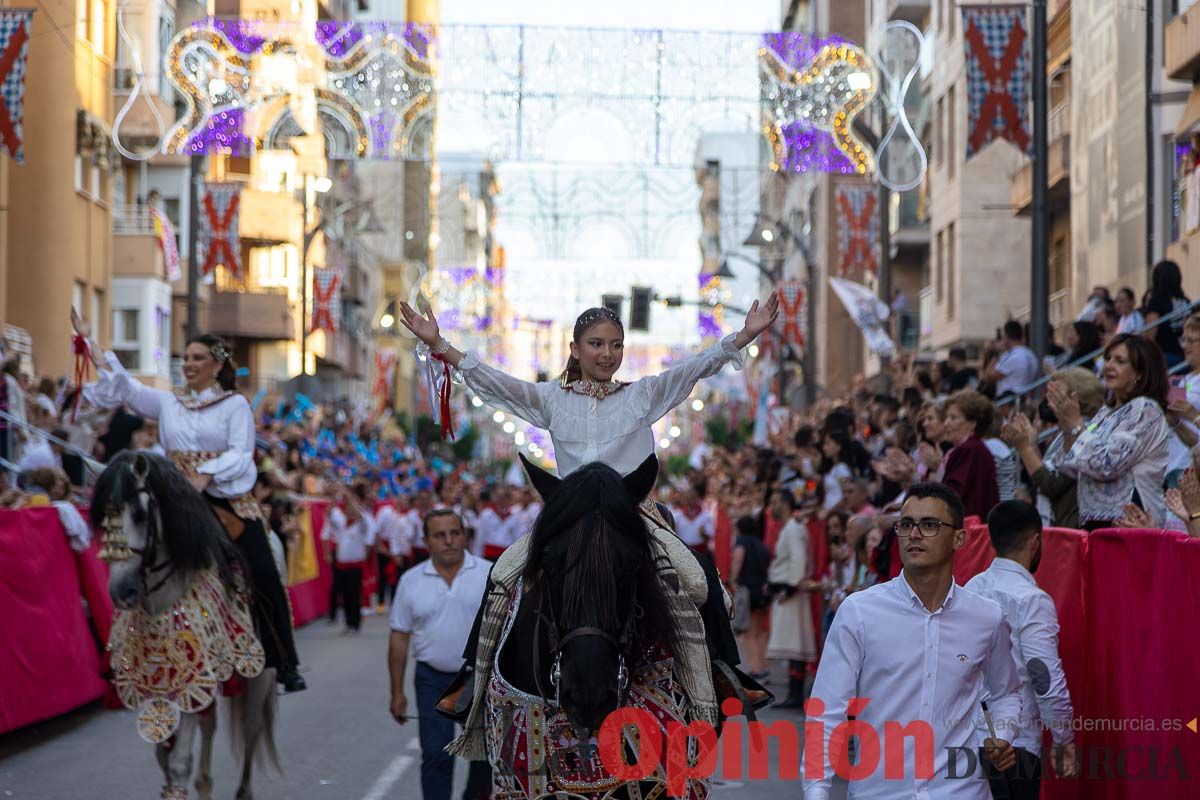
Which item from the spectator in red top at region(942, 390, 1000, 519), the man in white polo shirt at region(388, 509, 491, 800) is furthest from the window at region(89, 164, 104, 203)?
the spectator in red top at region(942, 390, 1000, 519)

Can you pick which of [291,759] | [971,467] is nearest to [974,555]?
[971,467]

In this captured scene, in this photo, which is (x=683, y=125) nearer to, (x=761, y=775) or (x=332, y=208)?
(x=761, y=775)

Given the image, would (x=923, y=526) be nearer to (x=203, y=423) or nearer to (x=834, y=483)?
(x=203, y=423)

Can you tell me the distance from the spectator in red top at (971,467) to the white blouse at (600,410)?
14.1ft

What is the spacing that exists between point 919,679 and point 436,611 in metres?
4.71

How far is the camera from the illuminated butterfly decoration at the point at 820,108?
23016mm

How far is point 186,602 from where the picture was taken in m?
10.0

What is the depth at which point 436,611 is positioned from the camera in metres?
10.2

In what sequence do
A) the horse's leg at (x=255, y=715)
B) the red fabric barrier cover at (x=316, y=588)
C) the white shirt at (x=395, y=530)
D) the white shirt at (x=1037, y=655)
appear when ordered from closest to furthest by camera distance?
the white shirt at (x=1037, y=655), the horse's leg at (x=255, y=715), the red fabric barrier cover at (x=316, y=588), the white shirt at (x=395, y=530)

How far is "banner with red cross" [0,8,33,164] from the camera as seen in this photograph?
17672 millimetres

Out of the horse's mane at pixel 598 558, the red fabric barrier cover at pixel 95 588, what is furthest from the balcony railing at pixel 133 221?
the horse's mane at pixel 598 558

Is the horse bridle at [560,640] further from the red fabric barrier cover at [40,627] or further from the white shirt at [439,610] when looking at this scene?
the red fabric barrier cover at [40,627]

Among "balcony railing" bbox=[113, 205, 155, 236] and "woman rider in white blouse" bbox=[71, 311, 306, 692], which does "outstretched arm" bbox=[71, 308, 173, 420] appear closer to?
"woman rider in white blouse" bbox=[71, 311, 306, 692]

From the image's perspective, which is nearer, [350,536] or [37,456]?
[37,456]
